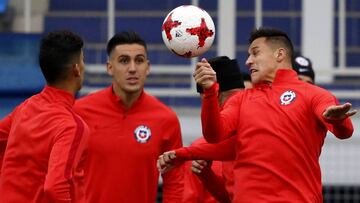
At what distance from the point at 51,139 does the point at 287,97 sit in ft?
5.17

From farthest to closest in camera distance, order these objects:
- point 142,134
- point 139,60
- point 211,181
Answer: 1. point 139,60
2. point 142,134
3. point 211,181

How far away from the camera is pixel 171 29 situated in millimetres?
9469

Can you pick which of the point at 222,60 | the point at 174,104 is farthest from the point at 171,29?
the point at 174,104

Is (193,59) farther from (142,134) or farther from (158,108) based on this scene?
(142,134)

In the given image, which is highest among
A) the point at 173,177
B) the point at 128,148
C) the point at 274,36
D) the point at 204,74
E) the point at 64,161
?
the point at 274,36

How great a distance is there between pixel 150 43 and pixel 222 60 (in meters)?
5.83

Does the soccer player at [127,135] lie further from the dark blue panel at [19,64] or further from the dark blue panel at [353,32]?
the dark blue panel at [353,32]

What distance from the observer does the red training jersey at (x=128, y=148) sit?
432 inches

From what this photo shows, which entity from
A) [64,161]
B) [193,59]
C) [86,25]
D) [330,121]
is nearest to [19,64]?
[86,25]

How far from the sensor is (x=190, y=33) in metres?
9.38

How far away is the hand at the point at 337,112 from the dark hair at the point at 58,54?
161cm

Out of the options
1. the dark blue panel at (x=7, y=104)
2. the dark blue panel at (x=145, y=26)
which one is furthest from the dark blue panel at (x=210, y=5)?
the dark blue panel at (x=7, y=104)

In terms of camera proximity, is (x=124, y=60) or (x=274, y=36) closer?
(x=274, y=36)

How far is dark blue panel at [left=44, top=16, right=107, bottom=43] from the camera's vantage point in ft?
54.6
